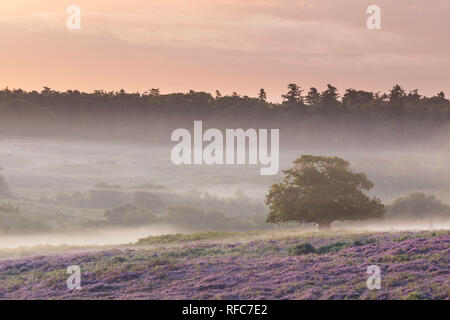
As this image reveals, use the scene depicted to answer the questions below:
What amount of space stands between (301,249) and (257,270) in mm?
5346

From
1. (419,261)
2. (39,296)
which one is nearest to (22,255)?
(39,296)

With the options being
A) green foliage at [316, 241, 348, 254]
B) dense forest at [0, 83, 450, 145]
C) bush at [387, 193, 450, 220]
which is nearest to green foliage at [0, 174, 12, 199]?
dense forest at [0, 83, 450, 145]

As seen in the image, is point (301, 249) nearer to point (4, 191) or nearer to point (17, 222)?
point (17, 222)

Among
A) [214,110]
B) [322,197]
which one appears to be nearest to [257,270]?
[322,197]

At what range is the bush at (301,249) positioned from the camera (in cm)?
4062

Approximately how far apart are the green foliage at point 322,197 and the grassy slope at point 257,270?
525 inches

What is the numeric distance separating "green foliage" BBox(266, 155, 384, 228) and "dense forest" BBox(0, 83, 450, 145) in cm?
11331

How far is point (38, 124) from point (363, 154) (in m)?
98.8

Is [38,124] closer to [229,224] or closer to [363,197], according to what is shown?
[229,224]

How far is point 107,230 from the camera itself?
117750mm

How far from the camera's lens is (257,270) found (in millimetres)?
36625

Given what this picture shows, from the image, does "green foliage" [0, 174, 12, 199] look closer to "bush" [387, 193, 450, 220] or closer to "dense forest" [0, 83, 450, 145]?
"dense forest" [0, 83, 450, 145]

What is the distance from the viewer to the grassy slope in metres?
32.0
